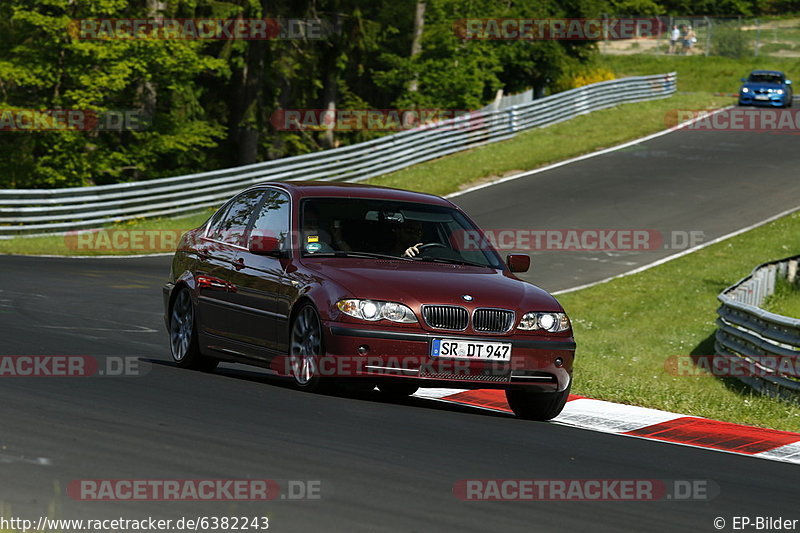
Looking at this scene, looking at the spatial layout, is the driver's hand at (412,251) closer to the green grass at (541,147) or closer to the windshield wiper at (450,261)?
the windshield wiper at (450,261)

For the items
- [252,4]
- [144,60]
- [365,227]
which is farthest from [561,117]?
[365,227]

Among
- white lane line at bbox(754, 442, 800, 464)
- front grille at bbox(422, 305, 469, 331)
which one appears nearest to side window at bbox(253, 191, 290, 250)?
front grille at bbox(422, 305, 469, 331)

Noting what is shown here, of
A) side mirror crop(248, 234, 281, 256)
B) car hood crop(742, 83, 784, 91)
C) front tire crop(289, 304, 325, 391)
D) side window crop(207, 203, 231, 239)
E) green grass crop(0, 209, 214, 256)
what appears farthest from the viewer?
car hood crop(742, 83, 784, 91)

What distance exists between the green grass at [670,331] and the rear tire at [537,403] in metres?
1.47

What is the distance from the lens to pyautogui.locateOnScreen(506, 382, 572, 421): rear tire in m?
9.77

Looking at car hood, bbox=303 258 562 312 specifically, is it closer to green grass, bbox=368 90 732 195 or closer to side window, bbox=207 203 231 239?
side window, bbox=207 203 231 239

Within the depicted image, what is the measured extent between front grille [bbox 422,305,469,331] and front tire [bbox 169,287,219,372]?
2.77m

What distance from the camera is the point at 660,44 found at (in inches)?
3221

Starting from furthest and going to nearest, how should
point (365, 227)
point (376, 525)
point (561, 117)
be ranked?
point (561, 117), point (365, 227), point (376, 525)

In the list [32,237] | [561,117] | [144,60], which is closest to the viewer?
[32,237]

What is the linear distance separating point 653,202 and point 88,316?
19.6 meters

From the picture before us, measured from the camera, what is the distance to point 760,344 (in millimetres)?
14547

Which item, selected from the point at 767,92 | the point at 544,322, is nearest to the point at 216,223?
the point at 544,322

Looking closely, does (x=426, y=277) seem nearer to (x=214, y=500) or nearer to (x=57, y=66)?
(x=214, y=500)
